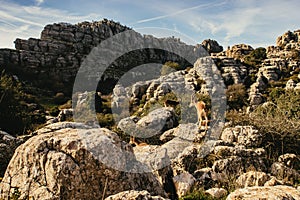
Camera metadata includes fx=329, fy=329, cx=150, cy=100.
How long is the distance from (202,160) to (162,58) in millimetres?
63203

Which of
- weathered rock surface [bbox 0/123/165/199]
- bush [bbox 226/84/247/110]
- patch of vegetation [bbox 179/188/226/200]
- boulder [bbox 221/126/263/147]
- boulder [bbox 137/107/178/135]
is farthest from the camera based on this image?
bush [bbox 226/84/247/110]

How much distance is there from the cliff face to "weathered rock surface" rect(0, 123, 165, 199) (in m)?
46.4

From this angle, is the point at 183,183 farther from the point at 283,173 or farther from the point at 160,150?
the point at 283,173

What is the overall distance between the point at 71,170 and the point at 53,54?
2226 inches

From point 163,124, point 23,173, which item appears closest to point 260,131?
point 163,124

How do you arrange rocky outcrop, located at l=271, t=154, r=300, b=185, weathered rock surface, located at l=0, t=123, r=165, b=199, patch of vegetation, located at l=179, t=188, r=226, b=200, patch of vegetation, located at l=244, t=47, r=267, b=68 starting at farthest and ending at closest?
patch of vegetation, located at l=244, t=47, r=267, b=68
rocky outcrop, located at l=271, t=154, r=300, b=185
patch of vegetation, located at l=179, t=188, r=226, b=200
weathered rock surface, located at l=0, t=123, r=165, b=199

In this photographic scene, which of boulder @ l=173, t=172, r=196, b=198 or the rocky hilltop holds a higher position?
the rocky hilltop

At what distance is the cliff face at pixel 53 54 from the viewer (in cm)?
5309

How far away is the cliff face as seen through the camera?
174 ft

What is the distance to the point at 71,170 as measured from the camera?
17.2 ft

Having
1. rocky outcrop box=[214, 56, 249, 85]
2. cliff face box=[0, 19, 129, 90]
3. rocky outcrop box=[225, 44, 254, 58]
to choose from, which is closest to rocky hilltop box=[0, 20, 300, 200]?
rocky outcrop box=[214, 56, 249, 85]

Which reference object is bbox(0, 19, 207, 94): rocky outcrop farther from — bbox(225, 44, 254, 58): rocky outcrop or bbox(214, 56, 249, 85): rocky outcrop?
bbox(214, 56, 249, 85): rocky outcrop

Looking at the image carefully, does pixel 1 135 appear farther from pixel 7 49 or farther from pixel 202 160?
pixel 7 49

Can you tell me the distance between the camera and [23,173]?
5516 mm
